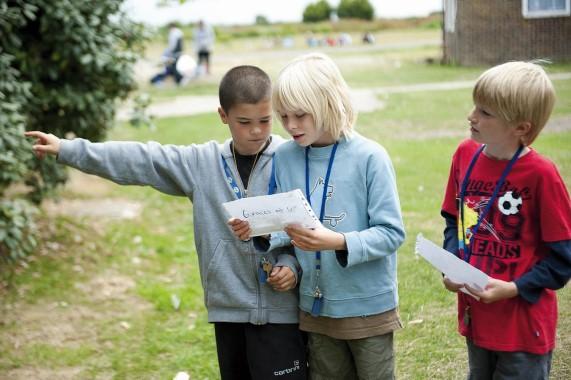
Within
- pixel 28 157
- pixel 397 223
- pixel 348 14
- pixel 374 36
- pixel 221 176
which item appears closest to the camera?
pixel 397 223

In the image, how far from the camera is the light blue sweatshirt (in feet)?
8.70

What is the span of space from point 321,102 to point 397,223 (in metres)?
0.50

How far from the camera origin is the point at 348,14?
37562mm

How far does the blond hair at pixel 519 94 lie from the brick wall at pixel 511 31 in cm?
288

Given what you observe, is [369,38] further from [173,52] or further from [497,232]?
[497,232]

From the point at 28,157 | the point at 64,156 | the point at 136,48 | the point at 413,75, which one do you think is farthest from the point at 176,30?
the point at 64,156

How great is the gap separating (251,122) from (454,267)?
95 cm

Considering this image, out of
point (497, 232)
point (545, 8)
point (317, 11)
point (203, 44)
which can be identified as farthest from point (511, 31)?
point (317, 11)

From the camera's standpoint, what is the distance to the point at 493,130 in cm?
251

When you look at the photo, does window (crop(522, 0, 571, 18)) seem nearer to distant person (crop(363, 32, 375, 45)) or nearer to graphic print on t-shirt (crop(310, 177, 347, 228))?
graphic print on t-shirt (crop(310, 177, 347, 228))

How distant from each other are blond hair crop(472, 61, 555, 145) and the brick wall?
114 inches

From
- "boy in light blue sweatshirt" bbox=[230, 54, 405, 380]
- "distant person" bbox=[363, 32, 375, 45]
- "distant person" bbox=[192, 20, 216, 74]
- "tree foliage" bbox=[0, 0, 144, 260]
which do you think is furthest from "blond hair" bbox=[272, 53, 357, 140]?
"distant person" bbox=[363, 32, 375, 45]

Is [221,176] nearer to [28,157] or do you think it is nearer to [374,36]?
[28,157]

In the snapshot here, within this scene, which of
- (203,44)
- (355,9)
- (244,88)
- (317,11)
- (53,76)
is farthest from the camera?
(317,11)
